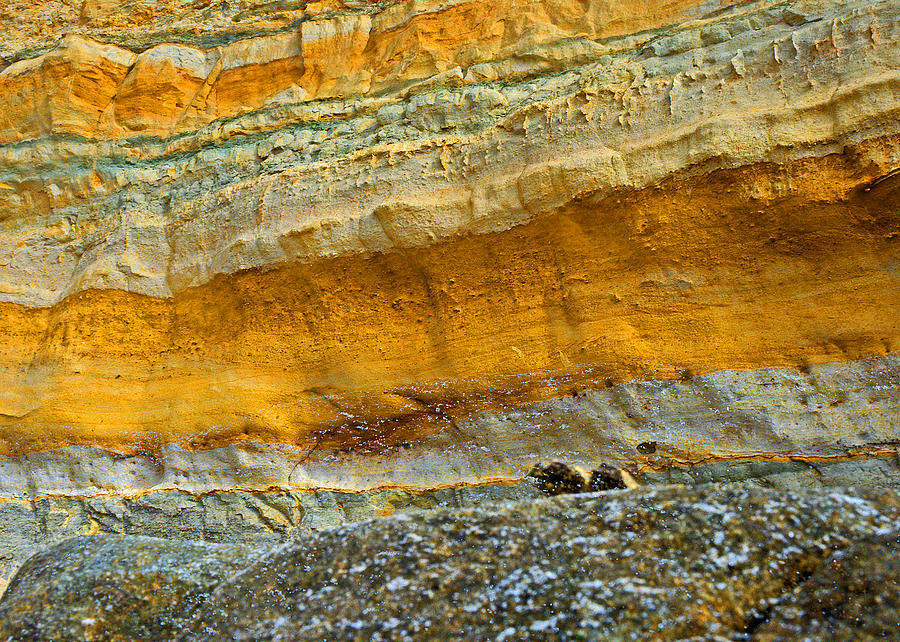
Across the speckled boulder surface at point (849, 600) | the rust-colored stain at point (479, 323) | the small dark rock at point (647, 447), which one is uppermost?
the rust-colored stain at point (479, 323)

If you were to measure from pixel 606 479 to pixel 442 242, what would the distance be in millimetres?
2205

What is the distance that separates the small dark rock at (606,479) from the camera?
14.3 feet

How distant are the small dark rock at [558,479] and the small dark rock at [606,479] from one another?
73mm

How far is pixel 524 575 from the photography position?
10.0 ft

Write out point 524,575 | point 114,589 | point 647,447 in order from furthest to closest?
point 647,447 → point 114,589 → point 524,575

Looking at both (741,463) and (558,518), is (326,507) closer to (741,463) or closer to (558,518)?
(558,518)

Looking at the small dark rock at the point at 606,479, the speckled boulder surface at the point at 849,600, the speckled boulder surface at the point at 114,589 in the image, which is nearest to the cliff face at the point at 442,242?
the small dark rock at the point at 606,479

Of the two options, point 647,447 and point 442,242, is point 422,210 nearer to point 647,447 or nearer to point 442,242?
point 442,242

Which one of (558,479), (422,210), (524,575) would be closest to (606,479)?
(558,479)

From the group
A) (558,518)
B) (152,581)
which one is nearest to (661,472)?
(558,518)

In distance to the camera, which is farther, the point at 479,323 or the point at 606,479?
the point at 479,323

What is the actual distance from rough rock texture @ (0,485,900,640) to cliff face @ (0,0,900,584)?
1592mm

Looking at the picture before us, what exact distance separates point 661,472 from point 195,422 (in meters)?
3.94

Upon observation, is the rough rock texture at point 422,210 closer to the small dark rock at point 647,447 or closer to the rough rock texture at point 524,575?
the small dark rock at point 647,447
